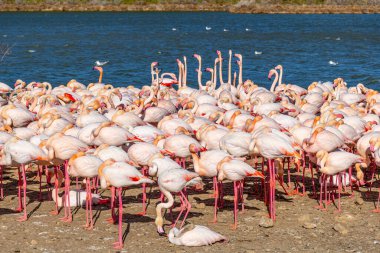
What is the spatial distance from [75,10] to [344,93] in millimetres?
91935

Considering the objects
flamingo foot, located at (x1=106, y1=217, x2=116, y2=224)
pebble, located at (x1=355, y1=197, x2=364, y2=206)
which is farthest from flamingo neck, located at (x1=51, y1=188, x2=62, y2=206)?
pebble, located at (x1=355, y1=197, x2=364, y2=206)

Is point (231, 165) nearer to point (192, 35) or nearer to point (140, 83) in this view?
point (140, 83)

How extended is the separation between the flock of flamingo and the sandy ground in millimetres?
173

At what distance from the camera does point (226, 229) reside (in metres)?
10.0

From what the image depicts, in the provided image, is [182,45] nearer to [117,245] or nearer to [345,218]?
[345,218]

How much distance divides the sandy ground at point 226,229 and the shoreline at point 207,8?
91.7 meters

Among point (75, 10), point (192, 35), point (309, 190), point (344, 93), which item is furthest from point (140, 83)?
point (75, 10)

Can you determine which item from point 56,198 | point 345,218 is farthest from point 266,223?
point 56,198

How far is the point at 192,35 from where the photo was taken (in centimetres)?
6756

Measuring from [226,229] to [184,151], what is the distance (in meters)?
1.65

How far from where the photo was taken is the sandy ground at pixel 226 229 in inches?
367

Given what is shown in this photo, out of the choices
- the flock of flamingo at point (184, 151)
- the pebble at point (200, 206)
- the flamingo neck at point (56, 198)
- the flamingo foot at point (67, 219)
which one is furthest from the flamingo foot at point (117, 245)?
the pebble at point (200, 206)

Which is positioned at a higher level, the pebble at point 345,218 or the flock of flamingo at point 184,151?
the flock of flamingo at point 184,151

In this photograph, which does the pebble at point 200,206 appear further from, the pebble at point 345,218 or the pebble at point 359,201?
the pebble at point 359,201
